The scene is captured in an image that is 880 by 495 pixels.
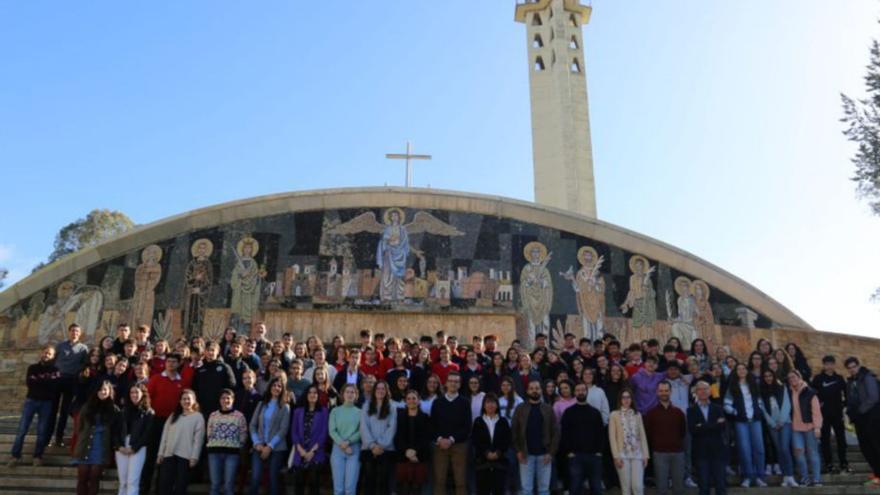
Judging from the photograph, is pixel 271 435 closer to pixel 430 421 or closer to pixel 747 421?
pixel 430 421

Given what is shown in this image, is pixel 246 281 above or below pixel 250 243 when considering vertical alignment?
below

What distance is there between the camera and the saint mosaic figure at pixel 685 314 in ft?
51.0

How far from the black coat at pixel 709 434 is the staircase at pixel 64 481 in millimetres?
507

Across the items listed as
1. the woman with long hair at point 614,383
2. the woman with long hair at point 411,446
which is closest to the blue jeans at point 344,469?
the woman with long hair at point 411,446

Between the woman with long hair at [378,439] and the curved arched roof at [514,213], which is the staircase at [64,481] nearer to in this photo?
the woman with long hair at [378,439]

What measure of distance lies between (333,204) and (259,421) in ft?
29.3

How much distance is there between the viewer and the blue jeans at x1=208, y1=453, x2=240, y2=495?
7.44 metres

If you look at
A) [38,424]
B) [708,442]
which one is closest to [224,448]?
Answer: [38,424]

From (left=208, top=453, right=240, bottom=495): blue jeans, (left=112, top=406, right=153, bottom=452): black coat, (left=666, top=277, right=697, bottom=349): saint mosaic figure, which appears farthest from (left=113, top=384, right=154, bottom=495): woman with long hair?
(left=666, top=277, right=697, bottom=349): saint mosaic figure

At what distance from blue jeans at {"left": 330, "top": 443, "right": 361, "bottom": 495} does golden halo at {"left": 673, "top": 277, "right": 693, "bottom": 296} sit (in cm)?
1068

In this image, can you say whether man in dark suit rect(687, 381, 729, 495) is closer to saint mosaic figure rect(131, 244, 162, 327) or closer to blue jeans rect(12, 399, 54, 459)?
blue jeans rect(12, 399, 54, 459)

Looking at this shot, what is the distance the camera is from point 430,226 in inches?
629

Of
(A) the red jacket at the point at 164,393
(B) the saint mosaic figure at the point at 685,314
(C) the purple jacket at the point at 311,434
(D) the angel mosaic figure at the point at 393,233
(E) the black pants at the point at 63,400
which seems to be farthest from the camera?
(B) the saint mosaic figure at the point at 685,314

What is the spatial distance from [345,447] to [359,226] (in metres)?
8.96
